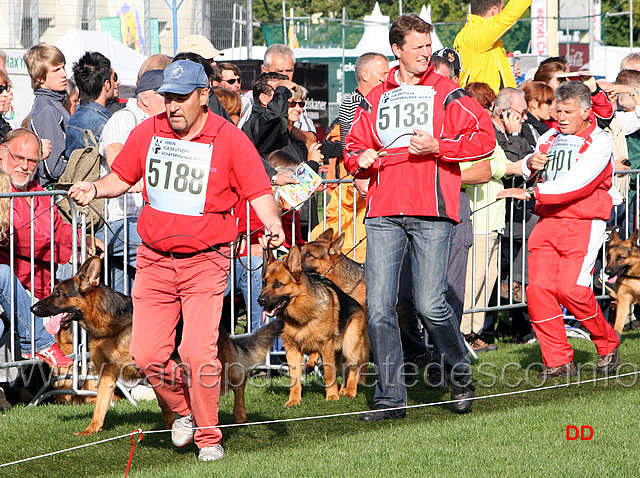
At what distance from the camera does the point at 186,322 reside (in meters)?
4.75

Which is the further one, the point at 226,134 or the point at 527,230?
the point at 527,230

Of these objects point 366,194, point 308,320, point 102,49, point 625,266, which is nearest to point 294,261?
point 308,320

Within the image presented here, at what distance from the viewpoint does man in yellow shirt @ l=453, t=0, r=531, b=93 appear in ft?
33.8

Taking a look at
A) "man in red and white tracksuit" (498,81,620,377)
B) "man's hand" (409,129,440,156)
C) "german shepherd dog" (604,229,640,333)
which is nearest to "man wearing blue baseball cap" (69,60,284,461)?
"man's hand" (409,129,440,156)

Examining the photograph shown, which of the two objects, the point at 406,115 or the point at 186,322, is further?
the point at 406,115

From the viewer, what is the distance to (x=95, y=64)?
7.70m

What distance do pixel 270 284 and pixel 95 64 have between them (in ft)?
8.56

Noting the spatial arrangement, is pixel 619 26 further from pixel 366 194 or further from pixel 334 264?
pixel 366 194

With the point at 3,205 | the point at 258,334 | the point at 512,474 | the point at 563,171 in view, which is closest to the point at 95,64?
the point at 3,205

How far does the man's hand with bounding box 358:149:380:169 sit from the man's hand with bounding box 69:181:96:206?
1.66 meters

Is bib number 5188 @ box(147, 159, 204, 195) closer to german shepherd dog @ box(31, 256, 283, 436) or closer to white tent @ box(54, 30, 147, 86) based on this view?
german shepherd dog @ box(31, 256, 283, 436)

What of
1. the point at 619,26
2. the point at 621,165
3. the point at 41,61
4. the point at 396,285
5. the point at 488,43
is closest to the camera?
the point at 396,285

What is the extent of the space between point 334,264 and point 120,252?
178cm

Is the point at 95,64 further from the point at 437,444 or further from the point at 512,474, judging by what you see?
the point at 512,474
